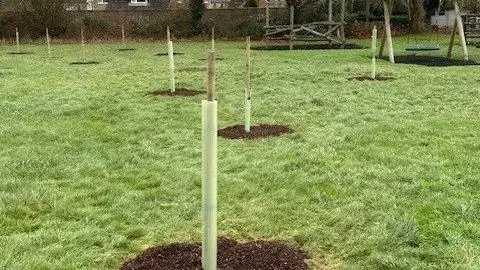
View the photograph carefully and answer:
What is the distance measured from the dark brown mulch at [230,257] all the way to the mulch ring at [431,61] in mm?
15255

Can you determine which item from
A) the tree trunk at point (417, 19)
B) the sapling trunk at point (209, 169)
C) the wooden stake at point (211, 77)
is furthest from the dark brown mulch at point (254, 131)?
the tree trunk at point (417, 19)

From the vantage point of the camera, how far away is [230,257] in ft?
14.1

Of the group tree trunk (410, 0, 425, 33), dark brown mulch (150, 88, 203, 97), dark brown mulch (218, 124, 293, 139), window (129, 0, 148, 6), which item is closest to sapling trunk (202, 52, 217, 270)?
dark brown mulch (218, 124, 293, 139)

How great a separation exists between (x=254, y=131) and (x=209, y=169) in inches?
211

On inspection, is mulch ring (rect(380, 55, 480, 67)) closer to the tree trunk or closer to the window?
the tree trunk

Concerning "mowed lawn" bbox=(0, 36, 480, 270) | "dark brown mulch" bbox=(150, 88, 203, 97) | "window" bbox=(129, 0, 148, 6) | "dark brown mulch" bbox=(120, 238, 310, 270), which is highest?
"window" bbox=(129, 0, 148, 6)

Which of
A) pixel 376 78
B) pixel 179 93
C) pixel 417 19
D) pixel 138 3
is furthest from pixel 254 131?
pixel 138 3

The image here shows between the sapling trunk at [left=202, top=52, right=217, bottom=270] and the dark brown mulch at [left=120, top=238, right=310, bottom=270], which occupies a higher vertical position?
the sapling trunk at [left=202, top=52, right=217, bottom=270]

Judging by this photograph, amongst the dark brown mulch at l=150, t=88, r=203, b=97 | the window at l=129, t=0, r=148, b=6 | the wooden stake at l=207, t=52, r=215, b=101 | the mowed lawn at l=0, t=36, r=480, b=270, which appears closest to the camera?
the wooden stake at l=207, t=52, r=215, b=101

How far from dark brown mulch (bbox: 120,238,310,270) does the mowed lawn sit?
6.0 inches

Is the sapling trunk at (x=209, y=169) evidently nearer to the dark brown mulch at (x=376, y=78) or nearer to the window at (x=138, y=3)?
the dark brown mulch at (x=376, y=78)

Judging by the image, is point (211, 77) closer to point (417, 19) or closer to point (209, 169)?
point (209, 169)

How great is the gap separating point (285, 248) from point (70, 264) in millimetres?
1616

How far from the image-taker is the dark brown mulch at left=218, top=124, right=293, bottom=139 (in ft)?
28.3
